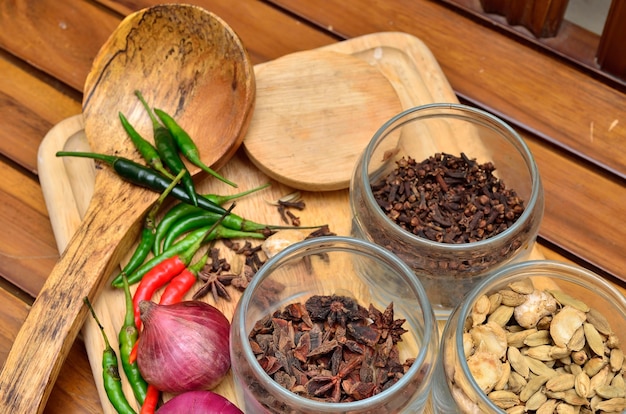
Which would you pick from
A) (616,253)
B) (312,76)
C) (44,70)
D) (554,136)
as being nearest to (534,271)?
(616,253)

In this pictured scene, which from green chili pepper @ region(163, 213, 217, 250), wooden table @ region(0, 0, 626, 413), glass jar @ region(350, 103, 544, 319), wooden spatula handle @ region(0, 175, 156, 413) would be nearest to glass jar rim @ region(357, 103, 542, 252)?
glass jar @ region(350, 103, 544, 319)

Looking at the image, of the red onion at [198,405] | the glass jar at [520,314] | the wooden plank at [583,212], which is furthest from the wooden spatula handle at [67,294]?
the wooden plank at [583,212]

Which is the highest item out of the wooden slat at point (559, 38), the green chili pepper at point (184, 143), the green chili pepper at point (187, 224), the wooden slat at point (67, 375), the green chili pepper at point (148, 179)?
the wooden slat at point (559, 38)

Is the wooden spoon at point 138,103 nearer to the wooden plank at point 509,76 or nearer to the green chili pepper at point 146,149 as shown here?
the green chili pepper at point 146,149

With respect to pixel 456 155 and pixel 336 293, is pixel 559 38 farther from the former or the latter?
pixel 336 293

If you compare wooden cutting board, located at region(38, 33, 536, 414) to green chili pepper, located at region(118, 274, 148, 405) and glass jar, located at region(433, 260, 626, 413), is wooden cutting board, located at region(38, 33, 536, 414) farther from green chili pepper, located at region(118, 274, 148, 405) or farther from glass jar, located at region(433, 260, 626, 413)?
glass jar, located at region(433, 260, 626, 413)

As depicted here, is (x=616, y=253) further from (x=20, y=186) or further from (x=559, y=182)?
(x=20, y=186)
